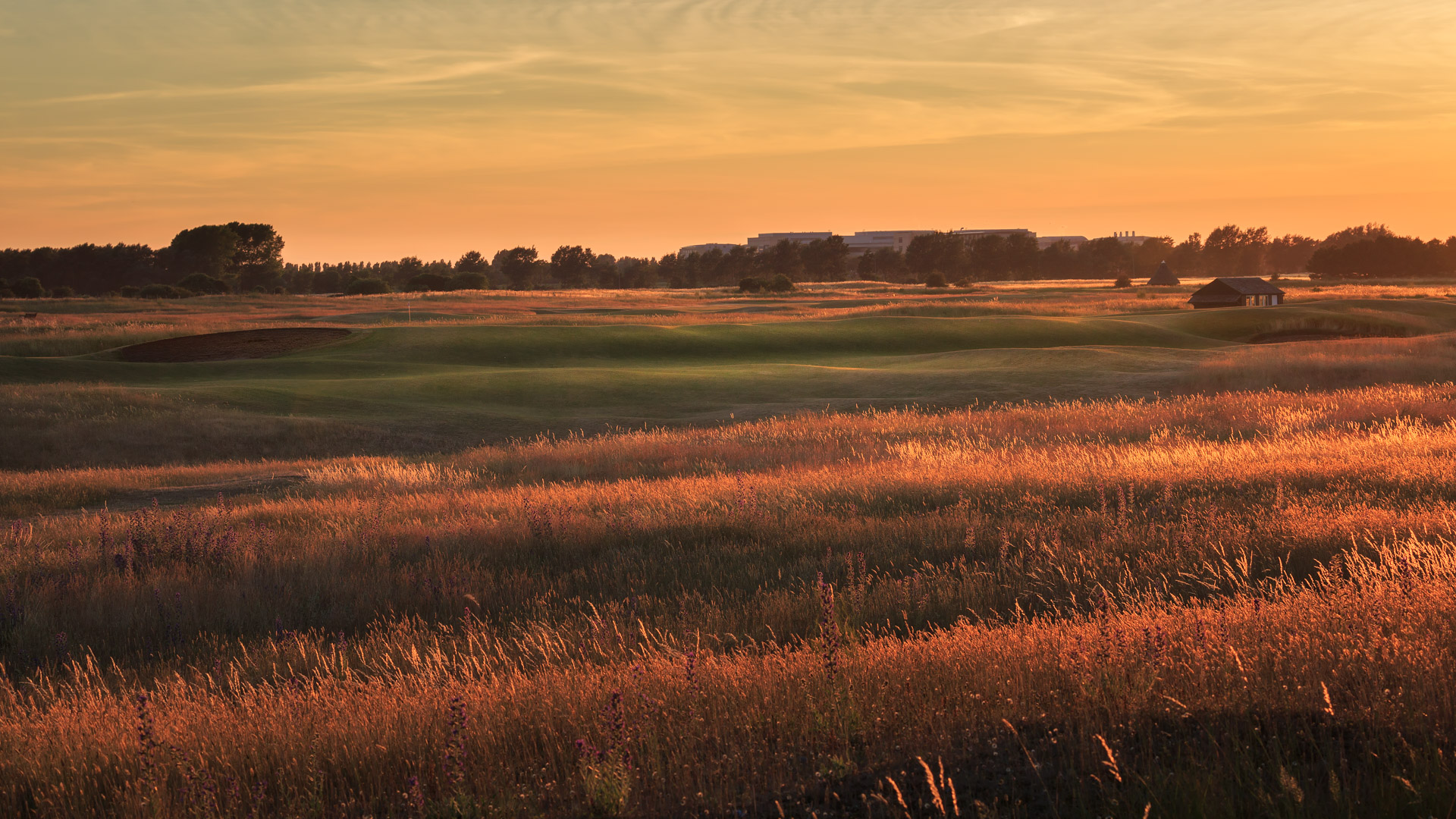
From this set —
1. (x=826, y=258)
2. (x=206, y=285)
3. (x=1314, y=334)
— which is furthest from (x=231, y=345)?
(x=826, y=258)

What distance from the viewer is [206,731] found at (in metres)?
4.98

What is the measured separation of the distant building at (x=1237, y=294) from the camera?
8431 cm

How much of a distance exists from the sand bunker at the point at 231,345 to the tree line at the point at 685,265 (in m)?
59.1

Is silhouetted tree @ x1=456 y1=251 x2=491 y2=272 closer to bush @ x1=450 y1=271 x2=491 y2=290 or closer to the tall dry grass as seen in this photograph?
bush @ x1=450 y1=271 x2=491 y2=290

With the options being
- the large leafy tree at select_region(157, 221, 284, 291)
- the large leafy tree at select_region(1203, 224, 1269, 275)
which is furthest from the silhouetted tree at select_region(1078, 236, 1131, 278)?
the large leafy tree at select_region(157, 221, 284, 291)

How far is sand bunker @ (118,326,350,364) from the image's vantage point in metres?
43.2

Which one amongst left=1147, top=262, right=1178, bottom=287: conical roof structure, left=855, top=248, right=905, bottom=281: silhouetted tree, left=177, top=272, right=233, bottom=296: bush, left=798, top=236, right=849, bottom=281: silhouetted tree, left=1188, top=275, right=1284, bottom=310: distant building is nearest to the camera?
left=1188, top=275, right=1284, bottom=310: distant building

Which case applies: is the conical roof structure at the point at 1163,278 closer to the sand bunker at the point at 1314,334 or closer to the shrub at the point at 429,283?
the sand bunker at the point at 1314,334

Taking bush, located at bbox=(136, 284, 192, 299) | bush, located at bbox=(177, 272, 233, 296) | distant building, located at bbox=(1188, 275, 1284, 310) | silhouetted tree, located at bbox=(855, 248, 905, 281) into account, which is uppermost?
silhouetted tree, located at bbox=(855, 248, 905, 281)

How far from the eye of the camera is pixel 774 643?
5.80 m

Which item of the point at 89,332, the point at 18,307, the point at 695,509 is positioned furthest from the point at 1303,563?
the point at 18,307

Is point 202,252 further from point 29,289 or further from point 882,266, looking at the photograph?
point 882,266

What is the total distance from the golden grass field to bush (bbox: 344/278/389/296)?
104 m

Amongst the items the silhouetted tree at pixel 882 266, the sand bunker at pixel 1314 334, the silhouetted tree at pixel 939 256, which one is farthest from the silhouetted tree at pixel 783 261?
the sand bunker at pixel 1314 334
